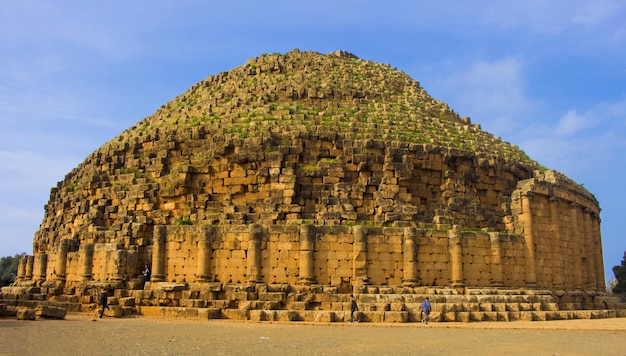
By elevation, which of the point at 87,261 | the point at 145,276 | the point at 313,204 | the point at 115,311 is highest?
the point at 313,204

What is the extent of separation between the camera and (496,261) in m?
26.7

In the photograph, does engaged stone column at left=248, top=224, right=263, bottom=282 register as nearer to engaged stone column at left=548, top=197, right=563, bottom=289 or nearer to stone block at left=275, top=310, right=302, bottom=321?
stone block at left=275, top=310, right=302, bottom=321

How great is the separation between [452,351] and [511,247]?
14.1m

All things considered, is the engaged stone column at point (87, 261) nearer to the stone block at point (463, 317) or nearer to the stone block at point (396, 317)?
the stone block at point (396, 317)

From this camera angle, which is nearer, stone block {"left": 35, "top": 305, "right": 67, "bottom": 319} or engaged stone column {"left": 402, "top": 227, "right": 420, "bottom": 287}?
A: stone block {"left": 35, "top": 305, "right": 67, "bottom": 319}

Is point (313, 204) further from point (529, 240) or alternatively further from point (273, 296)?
point (529, 240)

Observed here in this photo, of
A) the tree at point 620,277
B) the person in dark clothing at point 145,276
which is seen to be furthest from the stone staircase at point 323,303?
the tree at point 620,277

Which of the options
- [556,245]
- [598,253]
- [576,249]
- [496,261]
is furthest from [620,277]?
[496,261]

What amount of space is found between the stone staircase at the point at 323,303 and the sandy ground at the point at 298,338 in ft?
3.14

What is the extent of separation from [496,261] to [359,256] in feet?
21.3

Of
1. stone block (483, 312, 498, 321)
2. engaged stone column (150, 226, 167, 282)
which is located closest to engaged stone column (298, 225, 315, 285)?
engaged stone column (150, 226, 167, 282)

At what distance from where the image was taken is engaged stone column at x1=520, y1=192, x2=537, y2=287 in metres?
27.7

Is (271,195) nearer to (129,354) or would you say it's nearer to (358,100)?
(358,100)

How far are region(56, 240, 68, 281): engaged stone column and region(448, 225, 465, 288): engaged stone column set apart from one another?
18034 millimetres
